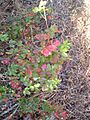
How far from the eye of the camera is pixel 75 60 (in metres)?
2.73

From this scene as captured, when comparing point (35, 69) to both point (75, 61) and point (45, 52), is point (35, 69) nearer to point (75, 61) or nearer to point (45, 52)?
point (45, 52)

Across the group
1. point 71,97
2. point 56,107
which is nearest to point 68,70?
point 71,97

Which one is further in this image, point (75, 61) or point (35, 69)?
point (75, 61)

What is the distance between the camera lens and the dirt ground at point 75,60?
253 centimetres

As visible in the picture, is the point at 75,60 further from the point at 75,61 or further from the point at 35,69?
the point at 35,69

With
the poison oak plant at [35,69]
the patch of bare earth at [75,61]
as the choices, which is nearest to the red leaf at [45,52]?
the poison oak plant at [35,69]

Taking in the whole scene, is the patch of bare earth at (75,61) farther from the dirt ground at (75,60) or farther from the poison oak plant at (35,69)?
the poison oak plant at (35,69)

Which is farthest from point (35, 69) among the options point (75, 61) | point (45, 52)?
point (75, 61)

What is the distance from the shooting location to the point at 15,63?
7.98 ft

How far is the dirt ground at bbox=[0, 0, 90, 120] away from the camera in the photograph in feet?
8.29

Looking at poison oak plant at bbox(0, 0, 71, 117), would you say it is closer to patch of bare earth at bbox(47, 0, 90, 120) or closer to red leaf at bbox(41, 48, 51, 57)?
red leaf at bbox(41, 48, 51, 57)

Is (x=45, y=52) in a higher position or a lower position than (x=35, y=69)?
higher

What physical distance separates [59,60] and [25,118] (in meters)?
0.53

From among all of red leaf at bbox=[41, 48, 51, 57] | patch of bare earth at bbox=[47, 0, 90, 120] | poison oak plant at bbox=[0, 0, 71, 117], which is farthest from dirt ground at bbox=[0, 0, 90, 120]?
red leaf at bbox=[41, 48, 51, 57]
